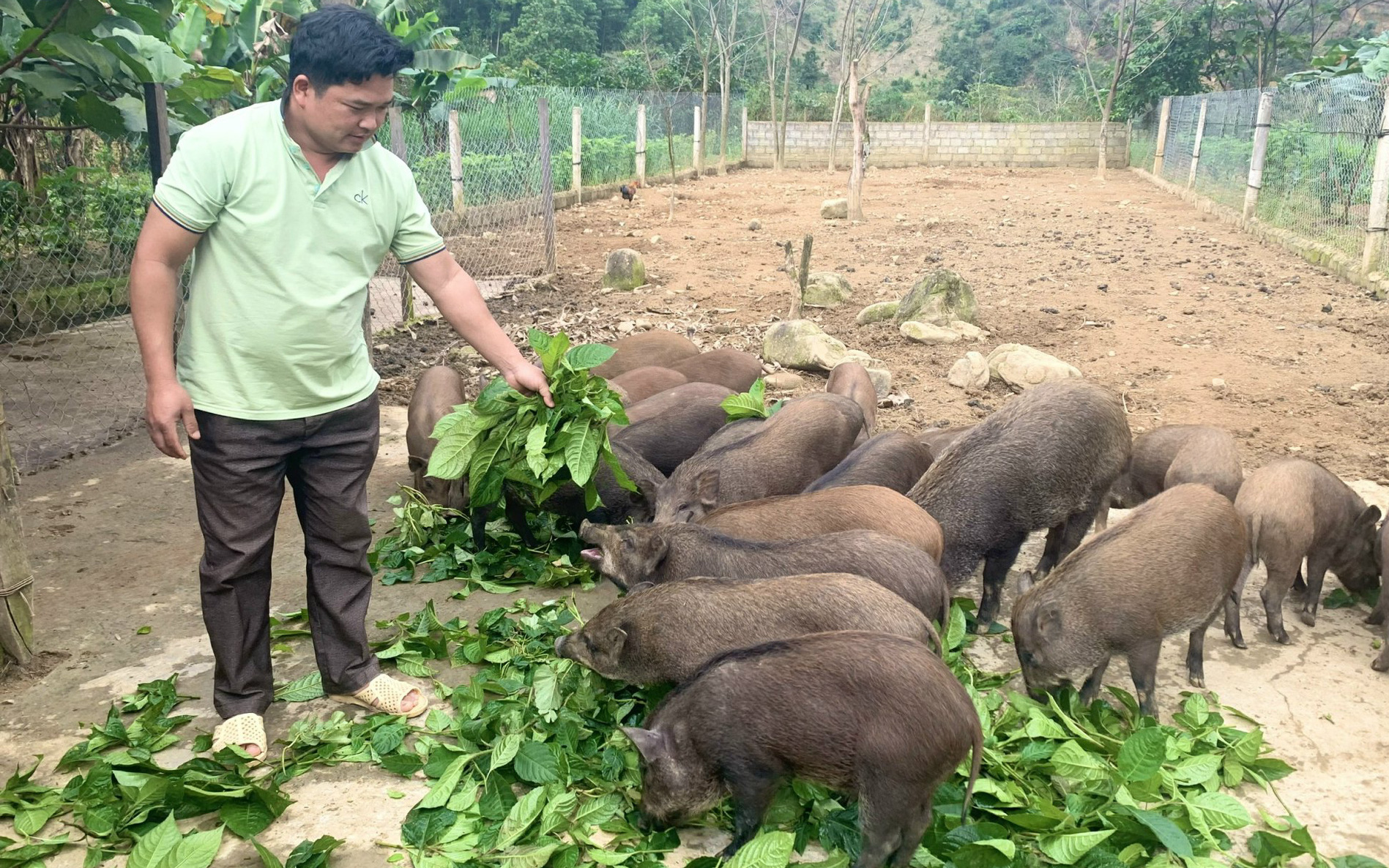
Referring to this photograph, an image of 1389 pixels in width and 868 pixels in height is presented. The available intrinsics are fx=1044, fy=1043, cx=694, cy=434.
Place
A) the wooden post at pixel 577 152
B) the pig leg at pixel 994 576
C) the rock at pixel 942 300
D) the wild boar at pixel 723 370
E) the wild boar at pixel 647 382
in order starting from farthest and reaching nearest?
the wooden post at pixel 577 152, the rock at pixel 942 300, the wild boar at pixel 723 370, the wild boar at pixel 647 382, the pig leg at pixel 994 576

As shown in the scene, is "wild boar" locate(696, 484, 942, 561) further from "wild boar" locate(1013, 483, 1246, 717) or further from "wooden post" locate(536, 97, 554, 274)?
"wooden post" locate(536, 97, 554, 274)

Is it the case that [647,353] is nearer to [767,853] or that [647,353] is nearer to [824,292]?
[824,292]

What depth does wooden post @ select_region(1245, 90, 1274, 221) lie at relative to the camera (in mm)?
17000

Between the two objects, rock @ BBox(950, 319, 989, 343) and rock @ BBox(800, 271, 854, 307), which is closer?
rock @ BBox(950, 319, 989, 343)

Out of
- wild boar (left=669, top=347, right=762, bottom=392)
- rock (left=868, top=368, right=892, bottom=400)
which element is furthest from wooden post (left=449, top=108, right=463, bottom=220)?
rock (left=868, top=368, right=892, bottom=400)

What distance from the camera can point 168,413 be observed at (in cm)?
300

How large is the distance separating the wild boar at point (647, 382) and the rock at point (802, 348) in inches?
76.0

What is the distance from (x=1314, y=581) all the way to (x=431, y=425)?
4.52m

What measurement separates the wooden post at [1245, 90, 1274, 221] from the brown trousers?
17432mm

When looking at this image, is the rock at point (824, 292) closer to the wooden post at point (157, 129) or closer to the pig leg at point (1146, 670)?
the wooden post at point (157, 129)

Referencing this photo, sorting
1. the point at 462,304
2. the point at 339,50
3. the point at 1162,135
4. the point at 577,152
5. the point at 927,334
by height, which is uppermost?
the point at 1162,135

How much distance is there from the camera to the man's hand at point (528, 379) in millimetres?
3814

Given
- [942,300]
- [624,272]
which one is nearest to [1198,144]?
[942,300]

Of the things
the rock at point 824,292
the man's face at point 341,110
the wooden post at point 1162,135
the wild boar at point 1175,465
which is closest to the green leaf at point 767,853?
the man's face at point 341,110
